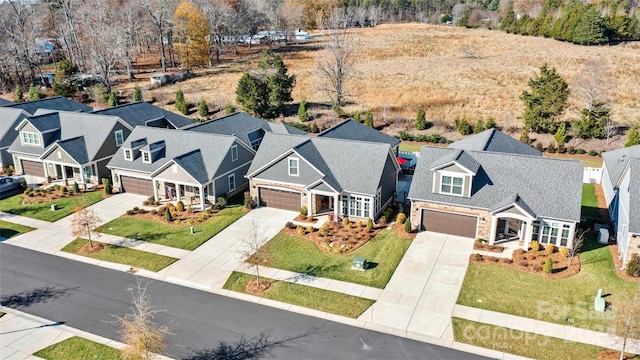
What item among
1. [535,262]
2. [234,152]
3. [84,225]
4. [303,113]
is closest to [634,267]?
[535,262]

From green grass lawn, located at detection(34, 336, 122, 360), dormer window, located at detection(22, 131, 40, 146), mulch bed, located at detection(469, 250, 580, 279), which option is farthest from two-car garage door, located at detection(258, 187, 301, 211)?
dormer window, located at detection(22, 131, 40, 146)

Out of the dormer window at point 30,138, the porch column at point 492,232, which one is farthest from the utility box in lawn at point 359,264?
the dormer window at point 30,138

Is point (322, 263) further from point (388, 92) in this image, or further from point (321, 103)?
point (388, 92)

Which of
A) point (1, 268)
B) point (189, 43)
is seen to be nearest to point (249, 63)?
point (189, 43)

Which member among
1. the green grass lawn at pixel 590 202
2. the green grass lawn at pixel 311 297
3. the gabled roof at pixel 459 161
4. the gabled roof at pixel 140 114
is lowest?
the green grass lawn at pixel 311 297

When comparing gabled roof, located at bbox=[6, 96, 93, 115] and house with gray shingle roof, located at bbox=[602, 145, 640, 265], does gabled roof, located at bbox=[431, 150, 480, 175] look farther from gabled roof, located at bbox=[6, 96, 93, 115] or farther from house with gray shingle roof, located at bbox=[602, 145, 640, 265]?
gabled roof, located at bbox=[6, 96, 93, 115]

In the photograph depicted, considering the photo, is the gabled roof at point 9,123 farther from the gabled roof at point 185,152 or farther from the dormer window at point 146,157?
the dormer window at point 146,157
